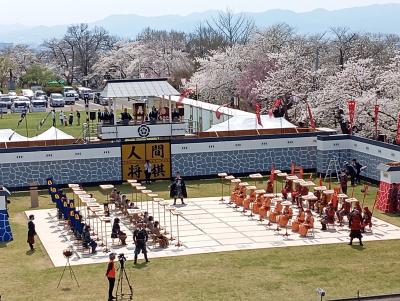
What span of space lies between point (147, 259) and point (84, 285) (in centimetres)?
282

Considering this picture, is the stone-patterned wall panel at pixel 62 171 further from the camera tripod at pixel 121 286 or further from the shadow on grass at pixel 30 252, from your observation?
the camera tripod at pixel 121 286

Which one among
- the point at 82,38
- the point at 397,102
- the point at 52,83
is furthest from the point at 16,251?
the point at 82,38

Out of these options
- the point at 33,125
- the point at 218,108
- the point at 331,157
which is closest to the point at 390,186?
the point at 331,157

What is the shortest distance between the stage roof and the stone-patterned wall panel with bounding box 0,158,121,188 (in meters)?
3.22

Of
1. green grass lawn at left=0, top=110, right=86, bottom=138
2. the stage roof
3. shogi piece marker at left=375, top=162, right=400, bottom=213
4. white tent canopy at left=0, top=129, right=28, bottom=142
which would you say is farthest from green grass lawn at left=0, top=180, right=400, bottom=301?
green grass lawn at left=0, top=110, right=86, bottom=138

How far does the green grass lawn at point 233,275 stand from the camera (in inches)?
819

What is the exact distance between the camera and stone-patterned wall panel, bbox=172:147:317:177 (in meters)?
38.2

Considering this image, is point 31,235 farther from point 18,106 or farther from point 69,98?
point 69,98

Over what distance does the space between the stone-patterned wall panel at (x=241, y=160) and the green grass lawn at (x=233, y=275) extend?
12971 mm

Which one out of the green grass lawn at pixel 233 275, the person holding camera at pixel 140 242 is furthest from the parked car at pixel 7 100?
the person holding camera at pixel 140 242

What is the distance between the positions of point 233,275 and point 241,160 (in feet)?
54.7

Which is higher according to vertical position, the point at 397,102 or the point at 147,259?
the point at 397,102

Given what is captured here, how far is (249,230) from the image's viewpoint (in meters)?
27.9

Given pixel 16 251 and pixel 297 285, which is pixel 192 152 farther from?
pixel 297 285
